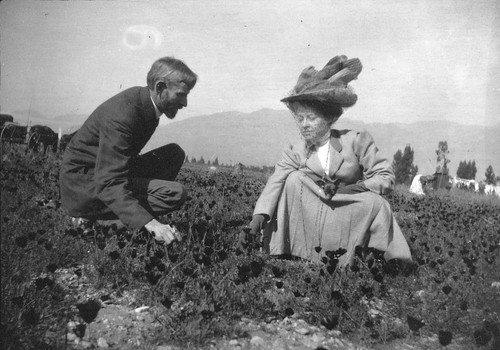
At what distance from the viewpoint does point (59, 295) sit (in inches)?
82.0

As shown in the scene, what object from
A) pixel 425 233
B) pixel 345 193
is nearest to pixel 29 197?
pixel 345 193

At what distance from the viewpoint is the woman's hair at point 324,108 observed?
10.9 ft

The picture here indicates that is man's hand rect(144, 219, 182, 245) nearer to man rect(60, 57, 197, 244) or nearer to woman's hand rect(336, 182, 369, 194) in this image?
man rect(60, 57, 197, 244)

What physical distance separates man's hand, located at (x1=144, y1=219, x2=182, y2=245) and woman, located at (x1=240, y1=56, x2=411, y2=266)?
68cm

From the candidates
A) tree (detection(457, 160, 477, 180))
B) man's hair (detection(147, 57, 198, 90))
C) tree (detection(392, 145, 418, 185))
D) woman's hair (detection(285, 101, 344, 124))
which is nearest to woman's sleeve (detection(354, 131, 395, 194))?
woman's hair (detection(285, 101, 344, 124))

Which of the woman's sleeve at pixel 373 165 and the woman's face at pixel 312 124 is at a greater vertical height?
the woman's face at pixel 312 124

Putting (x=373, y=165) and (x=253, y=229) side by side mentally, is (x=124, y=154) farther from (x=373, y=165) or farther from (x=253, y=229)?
(x=373, y=165)

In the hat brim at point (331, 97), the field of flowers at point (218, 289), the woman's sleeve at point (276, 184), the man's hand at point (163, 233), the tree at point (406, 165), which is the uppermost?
the tree at point (406, 165)

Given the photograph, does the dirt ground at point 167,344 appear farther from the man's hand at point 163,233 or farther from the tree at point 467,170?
the tree at point 467,170

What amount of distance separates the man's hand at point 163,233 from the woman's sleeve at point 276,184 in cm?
86

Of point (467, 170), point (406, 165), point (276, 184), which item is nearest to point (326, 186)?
point (276, 184)

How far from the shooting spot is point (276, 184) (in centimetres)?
327

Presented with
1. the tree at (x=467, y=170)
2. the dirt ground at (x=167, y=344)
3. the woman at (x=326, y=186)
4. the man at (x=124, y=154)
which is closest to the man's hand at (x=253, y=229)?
the woman at (x=326, y=186)

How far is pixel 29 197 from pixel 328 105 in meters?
3.00
